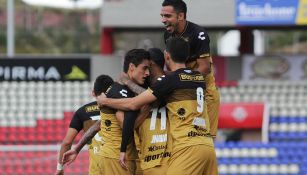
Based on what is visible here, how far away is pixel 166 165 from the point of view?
6.27 meters

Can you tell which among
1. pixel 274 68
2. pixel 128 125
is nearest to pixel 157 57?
pixel 128 125

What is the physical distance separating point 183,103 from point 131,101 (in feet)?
1.49

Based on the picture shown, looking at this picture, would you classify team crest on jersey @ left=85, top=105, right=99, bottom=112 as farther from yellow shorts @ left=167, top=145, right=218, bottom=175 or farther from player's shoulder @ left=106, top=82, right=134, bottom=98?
yellow shorts @ left=167, top=145, right=218, bottom=175

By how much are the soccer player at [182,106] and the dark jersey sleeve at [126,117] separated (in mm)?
92

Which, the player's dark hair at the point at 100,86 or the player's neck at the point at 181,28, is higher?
the player's neck at the point at 181,28

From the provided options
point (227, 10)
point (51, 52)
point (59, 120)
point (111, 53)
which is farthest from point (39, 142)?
point (51, 52)

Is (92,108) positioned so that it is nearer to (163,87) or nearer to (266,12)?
(163,87)

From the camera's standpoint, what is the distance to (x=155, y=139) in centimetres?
632

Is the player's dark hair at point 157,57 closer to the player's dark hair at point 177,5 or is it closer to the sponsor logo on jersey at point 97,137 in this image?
the player's dark hair at point 177,5

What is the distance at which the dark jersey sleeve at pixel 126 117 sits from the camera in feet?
20.7

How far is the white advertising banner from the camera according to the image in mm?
22750

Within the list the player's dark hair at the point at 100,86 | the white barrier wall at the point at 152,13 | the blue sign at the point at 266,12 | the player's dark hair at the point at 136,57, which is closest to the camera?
the player's dark hair at the point at 136,57

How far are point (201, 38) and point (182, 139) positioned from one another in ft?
3.62

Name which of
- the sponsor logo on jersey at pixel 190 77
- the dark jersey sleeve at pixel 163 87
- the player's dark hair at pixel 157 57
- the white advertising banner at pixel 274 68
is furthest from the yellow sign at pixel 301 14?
the dark jersey sleeve at pixel 163 87
